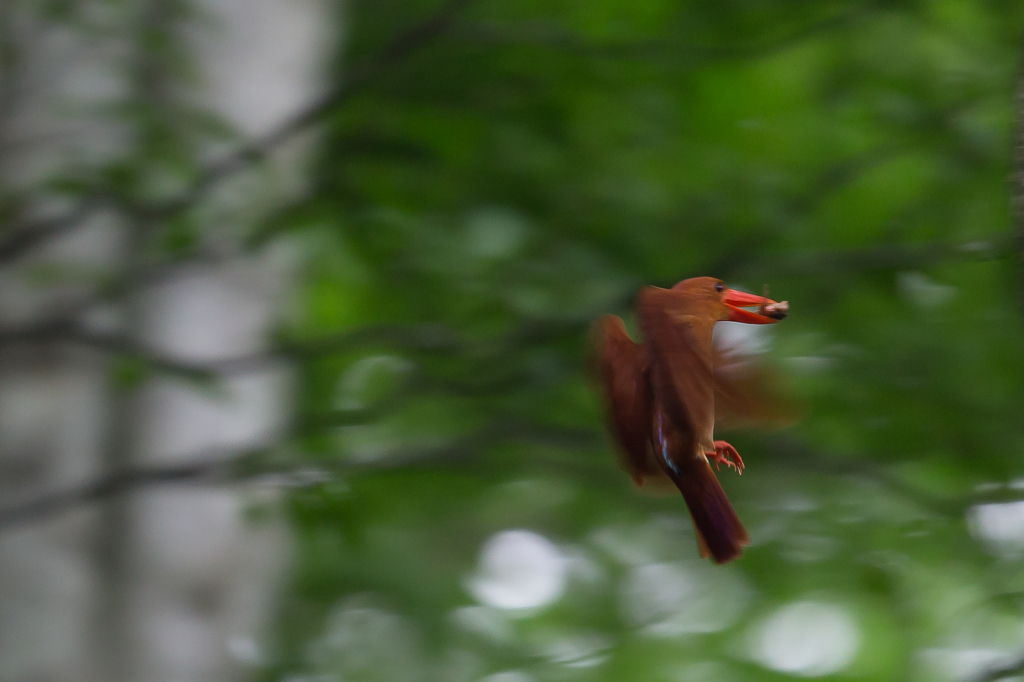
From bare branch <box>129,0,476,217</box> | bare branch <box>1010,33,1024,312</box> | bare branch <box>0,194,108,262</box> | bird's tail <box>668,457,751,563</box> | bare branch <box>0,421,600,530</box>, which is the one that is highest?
bare branch <box>129,0,476,217</box>

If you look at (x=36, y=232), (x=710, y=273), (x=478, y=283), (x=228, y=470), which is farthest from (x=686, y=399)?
(x=36, y=232)

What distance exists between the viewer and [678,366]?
0.82ft

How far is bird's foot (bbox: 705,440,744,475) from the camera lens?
29 cm

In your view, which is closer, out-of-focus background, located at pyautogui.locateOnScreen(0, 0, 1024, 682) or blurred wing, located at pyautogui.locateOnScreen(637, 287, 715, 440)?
blurred wing, located at pyautogui.locateOnScreen(637, 287, 715, 440)

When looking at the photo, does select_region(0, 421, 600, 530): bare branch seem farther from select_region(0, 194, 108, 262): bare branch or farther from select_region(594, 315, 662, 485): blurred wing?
select_region(594, 315, 662, 485): blurred wing

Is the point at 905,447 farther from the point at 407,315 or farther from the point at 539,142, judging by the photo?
the point at 407,315

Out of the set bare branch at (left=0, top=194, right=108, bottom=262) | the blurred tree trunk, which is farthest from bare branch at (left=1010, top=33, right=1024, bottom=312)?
bare branch at (left=0, top=194, right=108, bottom=262)

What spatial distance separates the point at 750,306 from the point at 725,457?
5cm

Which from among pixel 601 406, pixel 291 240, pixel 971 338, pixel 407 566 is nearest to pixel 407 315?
pixel 291 240

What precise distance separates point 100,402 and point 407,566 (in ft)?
3.69

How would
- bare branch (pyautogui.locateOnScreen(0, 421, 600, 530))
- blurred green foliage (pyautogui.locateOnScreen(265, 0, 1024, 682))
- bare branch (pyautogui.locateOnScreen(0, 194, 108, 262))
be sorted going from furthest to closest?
bare branch (pyautogui.locateOnScreen(0, 194, 108, 262))
bare branch (pyautogui.locateOnScreen(0, 421, 600, 530))
blurred green foliage (pyautogui.locateOnScreen(265, 0, 1024, 682))

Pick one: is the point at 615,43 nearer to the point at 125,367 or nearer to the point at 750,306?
the point at 125,367

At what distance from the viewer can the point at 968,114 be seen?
1886 millimetres

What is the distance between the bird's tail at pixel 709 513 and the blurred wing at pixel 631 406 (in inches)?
0.8
